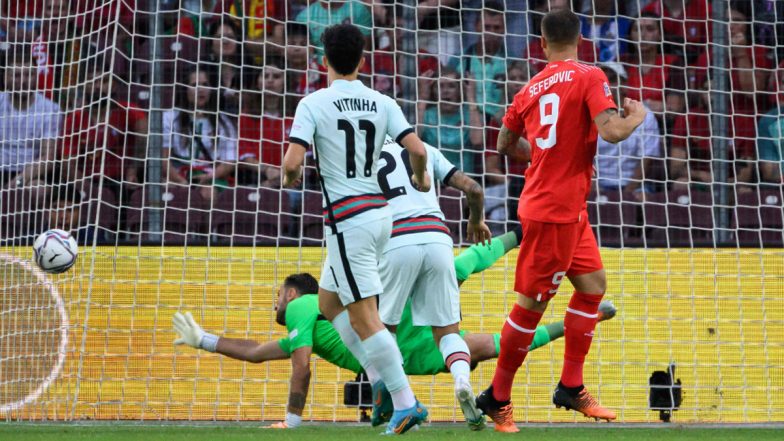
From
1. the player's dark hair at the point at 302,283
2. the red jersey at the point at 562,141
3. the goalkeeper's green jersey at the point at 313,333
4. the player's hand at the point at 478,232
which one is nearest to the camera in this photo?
the red jersey at the point at 562,141

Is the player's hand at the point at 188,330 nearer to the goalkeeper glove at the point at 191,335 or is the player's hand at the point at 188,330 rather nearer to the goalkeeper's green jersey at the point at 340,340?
the goalkeeper glove at the point at 191,335

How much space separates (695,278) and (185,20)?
4.33 meters

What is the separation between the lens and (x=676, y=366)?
8.25m

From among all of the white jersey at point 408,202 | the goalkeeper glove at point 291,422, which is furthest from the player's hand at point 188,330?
the white jersey at point 408,202

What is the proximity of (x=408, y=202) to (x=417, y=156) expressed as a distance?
1.10 m

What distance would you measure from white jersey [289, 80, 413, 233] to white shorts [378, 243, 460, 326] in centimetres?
84

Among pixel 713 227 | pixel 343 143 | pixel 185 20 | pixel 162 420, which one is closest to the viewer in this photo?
pixel 343 143

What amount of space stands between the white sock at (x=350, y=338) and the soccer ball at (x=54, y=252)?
75.3 inches

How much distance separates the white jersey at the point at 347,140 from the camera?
18.4 ft

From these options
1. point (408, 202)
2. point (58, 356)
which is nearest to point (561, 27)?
point (408, 202)

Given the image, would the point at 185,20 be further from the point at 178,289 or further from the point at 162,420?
the point at 162,420

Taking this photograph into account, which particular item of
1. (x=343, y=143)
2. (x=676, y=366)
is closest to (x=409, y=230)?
(x=343, y=143)

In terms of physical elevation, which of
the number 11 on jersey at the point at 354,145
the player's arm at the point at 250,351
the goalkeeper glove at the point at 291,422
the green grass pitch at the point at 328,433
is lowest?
the green grass pitch at the point at 328,433

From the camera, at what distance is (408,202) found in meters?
6.61
